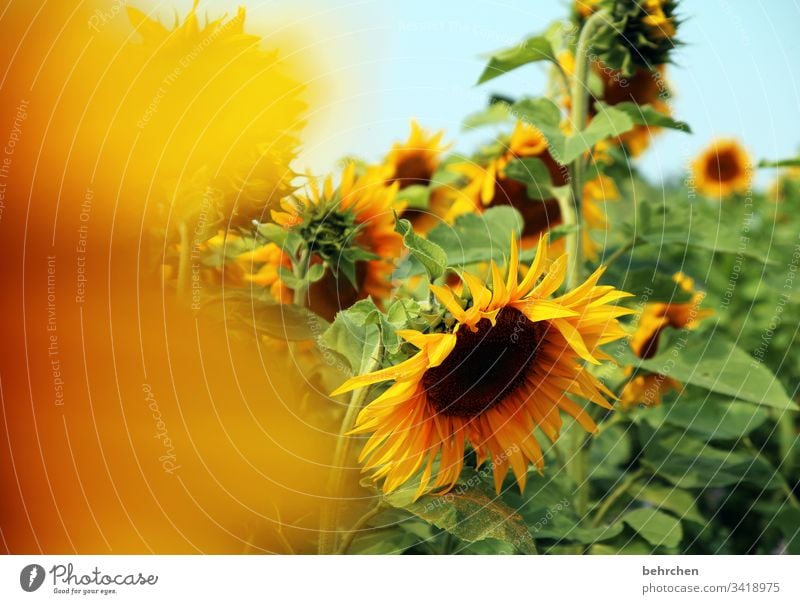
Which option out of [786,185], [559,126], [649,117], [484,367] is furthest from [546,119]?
[786,185]

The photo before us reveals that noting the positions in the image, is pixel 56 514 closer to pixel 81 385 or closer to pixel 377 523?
pixel 81 385

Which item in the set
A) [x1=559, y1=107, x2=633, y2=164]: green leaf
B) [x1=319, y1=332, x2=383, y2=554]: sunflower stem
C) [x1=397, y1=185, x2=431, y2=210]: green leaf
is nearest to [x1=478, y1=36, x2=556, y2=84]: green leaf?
[x1=559, y1=107, x2=633, y2=164]: green leaf

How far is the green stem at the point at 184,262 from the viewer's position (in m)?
0.90

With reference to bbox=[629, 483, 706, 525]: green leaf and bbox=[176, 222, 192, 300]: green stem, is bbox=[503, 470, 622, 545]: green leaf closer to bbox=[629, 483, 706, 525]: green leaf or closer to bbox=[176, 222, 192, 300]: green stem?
bbox=[629, 483, 706, 525]: green leaf

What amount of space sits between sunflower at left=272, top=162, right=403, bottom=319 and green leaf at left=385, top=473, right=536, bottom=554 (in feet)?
0.72

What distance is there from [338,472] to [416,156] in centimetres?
56

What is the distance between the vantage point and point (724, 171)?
7.26ft

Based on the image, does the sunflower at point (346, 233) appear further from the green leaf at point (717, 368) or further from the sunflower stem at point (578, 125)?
the green leaf at point (717, 368)

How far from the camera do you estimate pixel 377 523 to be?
904mm

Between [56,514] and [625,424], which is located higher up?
[56,514]

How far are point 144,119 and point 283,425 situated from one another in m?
0.37

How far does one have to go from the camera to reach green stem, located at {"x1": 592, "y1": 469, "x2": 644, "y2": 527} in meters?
1.11
